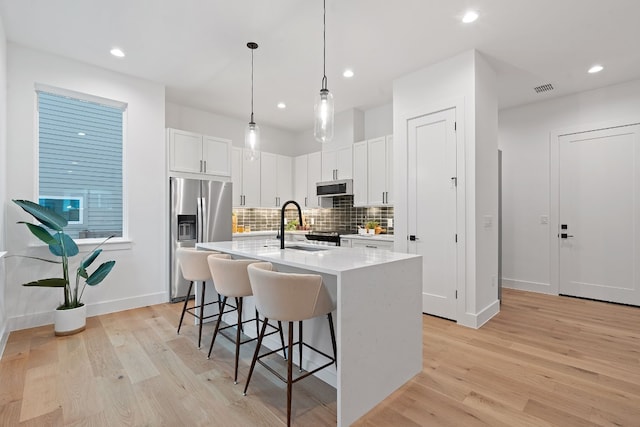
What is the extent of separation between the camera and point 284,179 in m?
6.14

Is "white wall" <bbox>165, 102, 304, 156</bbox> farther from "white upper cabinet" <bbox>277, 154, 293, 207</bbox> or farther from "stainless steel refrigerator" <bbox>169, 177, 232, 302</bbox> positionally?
"stainless steel refrigerator" <bbox>169, 177, 232, 302</bbox>

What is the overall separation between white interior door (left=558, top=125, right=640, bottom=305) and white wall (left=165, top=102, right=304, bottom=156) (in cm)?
477

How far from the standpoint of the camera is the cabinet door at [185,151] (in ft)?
14.2

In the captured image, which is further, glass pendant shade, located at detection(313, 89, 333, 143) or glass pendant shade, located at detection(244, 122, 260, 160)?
glass pendant shade, located at detection(244, 122, 260, 160)

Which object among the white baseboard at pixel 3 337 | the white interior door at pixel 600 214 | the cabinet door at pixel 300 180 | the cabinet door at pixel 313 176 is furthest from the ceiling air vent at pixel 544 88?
the white baseboard at pixel 3 337

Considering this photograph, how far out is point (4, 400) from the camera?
2002 mm

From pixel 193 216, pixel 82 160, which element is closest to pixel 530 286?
pixel 193 216

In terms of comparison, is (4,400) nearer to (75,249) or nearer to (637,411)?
(75,249)

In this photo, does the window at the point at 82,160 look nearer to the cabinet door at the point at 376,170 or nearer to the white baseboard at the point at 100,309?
the white baseboard at the point at 100,309

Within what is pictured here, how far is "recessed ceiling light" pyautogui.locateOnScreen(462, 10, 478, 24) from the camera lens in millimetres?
2688

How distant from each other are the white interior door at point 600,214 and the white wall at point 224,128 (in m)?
4.77

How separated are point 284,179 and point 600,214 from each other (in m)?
4.96

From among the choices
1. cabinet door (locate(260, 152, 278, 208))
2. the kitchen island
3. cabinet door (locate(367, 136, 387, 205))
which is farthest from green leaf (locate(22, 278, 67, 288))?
cabinet door (locate(367, 136, 387, 205))

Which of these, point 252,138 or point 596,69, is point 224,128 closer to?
point 252,138
